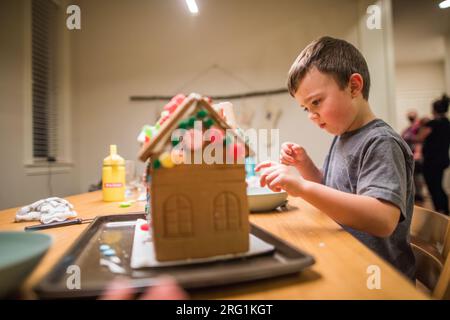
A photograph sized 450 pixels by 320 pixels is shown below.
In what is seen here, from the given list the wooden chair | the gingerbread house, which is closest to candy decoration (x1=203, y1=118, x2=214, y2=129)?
the gingerbread house

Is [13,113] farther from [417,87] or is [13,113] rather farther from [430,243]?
[417,87]

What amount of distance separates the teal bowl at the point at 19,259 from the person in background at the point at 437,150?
329cm

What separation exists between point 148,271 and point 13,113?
181cm

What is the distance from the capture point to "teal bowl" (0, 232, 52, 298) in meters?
0.23

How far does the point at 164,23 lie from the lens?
1.71 m

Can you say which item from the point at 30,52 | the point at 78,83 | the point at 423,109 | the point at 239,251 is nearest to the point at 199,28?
the point at 78,83

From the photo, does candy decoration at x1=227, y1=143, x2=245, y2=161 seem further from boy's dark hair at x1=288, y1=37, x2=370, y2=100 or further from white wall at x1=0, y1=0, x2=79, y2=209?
white wall at x1=0, y1=0, x2=79, y2=209

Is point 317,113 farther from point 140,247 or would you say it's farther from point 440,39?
point 440,39

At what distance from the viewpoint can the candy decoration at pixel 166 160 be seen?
11.7 inches

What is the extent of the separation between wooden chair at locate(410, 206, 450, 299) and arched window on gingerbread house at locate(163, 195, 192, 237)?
468 mm

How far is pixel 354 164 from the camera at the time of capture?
68 centimetres

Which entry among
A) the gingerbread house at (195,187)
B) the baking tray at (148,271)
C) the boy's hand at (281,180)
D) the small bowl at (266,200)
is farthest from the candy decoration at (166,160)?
the small bowl at (266,200)

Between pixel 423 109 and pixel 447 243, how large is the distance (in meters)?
5.51

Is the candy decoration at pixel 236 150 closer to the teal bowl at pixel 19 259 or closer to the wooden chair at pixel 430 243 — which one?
the teal bowl at pixel 19 259
